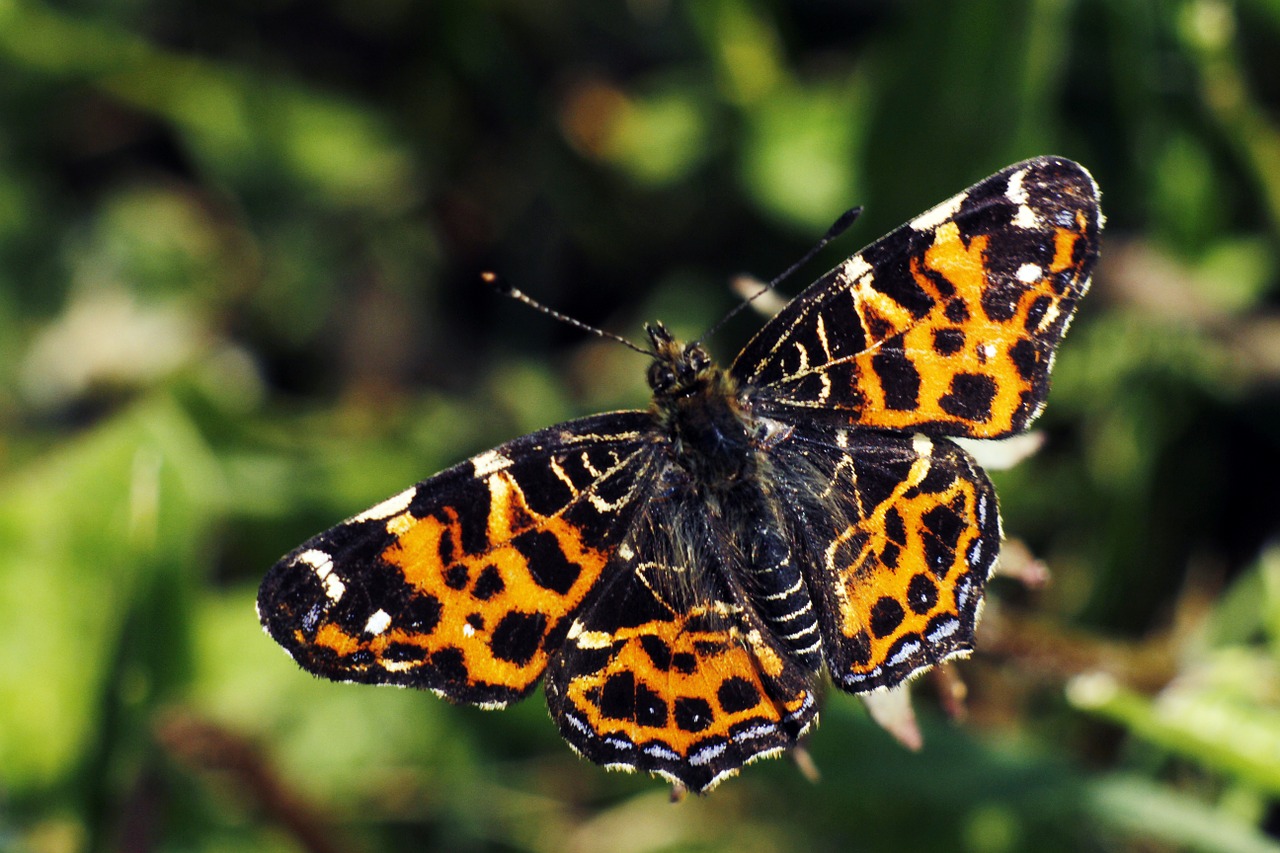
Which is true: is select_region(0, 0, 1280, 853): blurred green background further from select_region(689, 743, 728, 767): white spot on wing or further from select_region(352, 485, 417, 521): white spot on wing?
select_region(352, 485, 417, 521): white spot on wing

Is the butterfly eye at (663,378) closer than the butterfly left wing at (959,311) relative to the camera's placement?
No

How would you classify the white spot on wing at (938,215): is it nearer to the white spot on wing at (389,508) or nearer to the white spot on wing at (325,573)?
the white spot on wing at (389,508)

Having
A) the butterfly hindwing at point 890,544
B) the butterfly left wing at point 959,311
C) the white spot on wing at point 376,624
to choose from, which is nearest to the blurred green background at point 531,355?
the butterfly hindwing at point 890,544

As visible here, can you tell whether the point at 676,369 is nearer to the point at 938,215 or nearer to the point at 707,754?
the point at 938,215

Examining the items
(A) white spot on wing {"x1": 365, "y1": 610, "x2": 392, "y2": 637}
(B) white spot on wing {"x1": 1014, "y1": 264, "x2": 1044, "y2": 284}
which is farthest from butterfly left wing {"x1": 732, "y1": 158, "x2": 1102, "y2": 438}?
(A) white spot on wing {"x1": 365, "y1": 610, "x2": 392, "y2": 637}

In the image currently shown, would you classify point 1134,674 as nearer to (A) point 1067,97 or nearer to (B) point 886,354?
(B) point 886,354

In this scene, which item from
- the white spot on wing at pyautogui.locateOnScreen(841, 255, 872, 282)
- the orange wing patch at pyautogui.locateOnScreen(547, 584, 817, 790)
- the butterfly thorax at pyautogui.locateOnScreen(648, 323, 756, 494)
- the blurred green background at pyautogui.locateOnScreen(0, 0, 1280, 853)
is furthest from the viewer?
the blurred green background at pyautogui.locateOnScreen(0, 0, 1280, 853)

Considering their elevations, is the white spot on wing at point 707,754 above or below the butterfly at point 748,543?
below

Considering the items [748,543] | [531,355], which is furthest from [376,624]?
[531,355]
